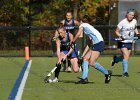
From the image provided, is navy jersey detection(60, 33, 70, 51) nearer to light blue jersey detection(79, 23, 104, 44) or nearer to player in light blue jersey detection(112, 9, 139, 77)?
player in light blue jersey detection(112, 9, 139, 77)

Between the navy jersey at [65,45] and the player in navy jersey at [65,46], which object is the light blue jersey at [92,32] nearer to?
the player in navy jersey at [65,46]

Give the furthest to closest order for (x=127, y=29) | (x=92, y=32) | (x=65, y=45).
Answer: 1. (x=65, y=45)
2. (x=127, y=29)
3. (x=92, y=32)

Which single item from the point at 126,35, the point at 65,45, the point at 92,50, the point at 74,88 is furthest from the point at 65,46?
the point at 74,88

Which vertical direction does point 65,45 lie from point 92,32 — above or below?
below

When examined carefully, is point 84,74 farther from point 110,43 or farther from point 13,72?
point 110,43

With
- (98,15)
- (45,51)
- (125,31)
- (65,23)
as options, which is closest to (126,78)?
(125,31)

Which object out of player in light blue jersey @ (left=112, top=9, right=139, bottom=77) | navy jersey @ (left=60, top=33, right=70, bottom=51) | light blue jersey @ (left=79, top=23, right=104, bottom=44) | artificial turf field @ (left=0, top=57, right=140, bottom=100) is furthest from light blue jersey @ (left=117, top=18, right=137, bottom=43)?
light blue jersey @ (left=79, top=23, right=104, bottom=44)

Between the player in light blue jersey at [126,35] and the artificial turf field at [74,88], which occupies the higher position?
the player in light blue jersey at [126,35]

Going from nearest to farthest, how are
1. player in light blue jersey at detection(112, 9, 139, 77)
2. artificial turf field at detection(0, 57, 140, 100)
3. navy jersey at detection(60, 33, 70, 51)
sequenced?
artificial turf field at detection(0, 57, 140, 100), player in light blue jersey at detection(112, 9, 139, 77), navy jersey at detection(60, 33, 70, 51)

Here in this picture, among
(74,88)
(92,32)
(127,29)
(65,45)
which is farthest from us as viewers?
(65,45)

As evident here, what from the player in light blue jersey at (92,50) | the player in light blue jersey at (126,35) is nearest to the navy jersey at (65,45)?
the player in light blue jersey at (126,35)

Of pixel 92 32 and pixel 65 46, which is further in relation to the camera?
pixel 65 46

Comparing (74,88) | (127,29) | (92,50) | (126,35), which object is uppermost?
(127,29)

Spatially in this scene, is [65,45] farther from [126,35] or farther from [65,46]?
[126,35]
